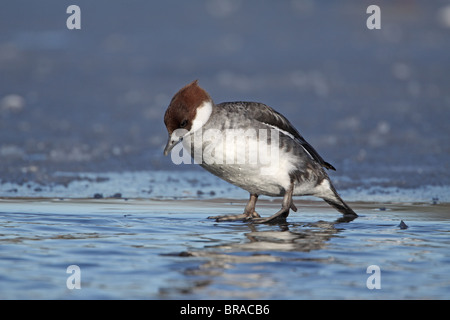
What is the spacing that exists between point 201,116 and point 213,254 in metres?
1.79

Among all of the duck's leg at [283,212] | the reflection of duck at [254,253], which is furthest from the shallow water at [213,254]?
the duck's leg at [283,212]

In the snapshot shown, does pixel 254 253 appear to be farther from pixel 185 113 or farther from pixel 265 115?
pixel 265 115

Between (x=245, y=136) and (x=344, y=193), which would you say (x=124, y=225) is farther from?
(x=344, y=193)

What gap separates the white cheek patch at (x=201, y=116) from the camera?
6.11 metres

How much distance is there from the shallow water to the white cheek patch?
2.64 ft

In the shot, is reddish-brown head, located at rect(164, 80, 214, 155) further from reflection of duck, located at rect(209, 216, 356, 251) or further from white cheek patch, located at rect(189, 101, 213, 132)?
reflection of duck, located at rect(209, 216, 356, 251)

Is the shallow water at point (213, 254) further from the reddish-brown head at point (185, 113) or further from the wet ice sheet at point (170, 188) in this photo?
the wet ice sheet at point (170, 188)

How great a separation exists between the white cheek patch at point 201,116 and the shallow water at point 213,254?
806 millimetres

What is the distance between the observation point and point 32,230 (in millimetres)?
5629

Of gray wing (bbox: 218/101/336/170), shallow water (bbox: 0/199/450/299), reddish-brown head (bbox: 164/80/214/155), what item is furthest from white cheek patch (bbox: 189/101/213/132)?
shallow water (bbox: 0/199/450/299)

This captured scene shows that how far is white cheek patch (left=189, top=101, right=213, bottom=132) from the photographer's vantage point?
20.0ft

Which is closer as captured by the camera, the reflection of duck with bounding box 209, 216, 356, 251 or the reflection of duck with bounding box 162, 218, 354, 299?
the reflection of duck with bounding box 162, 218, 354, 299

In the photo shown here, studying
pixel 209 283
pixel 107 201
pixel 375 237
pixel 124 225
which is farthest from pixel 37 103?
pixel 209 283
